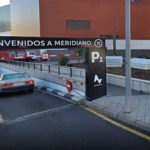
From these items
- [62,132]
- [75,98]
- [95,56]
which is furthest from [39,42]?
[62,132]

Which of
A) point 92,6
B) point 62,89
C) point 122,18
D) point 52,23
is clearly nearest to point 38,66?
point 62,89

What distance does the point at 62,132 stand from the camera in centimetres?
573

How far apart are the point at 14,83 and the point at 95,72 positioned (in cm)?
504

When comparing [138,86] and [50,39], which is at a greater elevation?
[50,39]

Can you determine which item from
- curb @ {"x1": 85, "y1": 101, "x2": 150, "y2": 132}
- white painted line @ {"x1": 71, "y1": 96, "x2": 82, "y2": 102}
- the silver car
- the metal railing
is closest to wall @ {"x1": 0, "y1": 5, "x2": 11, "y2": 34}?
the metal railing

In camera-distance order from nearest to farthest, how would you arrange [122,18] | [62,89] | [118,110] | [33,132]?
[33,132], [118,110], [62,89], [122,18]

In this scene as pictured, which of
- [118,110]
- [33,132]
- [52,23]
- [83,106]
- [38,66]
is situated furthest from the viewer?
[52,23]

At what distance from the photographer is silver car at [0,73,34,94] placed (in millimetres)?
11758

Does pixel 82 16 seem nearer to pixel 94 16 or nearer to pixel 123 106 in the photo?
pixel 94 16

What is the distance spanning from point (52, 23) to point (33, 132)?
32.1m

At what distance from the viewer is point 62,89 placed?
11875mm

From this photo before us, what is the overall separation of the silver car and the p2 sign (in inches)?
178

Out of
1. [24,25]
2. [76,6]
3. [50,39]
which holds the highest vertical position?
[76,6]

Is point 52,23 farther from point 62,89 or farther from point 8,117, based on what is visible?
point 8,117
